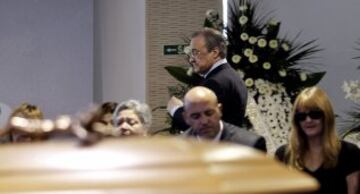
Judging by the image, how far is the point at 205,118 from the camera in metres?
2.65

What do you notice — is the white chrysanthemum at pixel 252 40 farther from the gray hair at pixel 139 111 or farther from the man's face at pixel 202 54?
the gray hair at pixel 139 111

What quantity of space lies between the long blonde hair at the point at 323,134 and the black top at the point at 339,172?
0.07ft

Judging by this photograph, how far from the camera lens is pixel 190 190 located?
511 mm

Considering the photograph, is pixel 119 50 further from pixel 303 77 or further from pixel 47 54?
pixel 303 77

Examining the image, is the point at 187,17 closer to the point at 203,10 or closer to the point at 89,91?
the point at 203,10

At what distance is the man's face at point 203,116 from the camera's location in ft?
8.60

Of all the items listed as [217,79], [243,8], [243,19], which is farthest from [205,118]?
[243,8]

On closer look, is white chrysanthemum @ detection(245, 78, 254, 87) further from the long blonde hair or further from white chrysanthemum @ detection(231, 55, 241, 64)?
the long blonde hair

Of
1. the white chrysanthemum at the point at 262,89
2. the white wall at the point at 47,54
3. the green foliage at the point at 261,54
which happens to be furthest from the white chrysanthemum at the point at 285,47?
the white wall at the point at 47,54

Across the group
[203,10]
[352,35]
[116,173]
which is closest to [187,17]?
[203,10]

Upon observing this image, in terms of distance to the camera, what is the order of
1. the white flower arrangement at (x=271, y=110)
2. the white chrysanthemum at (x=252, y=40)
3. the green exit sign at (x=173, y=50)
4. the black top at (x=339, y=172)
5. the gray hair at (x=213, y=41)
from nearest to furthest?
1. the black top at (x=339, y=172)
2. the gray hair at (x=213, y=41)
3. the white flower arrangement at (x=271, y=110)
4. the white chrysanthemum at (x=252, y=40)
5. the green exit sign at (x=173, y=50)

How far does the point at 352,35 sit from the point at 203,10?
1127 millimetres

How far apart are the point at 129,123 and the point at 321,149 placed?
2.59 ft

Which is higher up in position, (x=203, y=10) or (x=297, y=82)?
(x=203, y=10)
